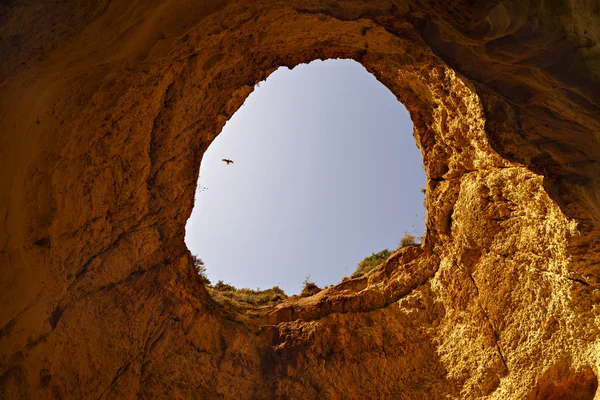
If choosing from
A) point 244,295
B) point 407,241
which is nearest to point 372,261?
point 407,241

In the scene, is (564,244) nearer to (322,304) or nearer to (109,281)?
(322,304)

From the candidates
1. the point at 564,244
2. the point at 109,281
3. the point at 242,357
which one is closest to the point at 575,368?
the point at 564,244

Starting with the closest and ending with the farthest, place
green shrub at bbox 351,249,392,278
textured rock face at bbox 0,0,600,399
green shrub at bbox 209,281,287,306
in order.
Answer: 1. textured rock face at bbox 0,0,600,399
2. green shrub at bbox 209,281,287,306
3. green shrub at bbox 351,249,392,278

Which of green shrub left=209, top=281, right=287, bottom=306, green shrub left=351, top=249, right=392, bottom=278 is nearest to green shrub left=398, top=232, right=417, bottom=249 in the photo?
green shrub left=351, top=249, right=392, bottom=278

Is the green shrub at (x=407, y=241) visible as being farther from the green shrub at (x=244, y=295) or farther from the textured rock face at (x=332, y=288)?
the green shrub at (x=244, y=295)

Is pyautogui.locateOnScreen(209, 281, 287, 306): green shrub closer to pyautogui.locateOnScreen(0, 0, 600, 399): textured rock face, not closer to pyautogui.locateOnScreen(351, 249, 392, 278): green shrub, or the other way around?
pyautogui.locateOnScreen(0, 0, 600, 399): textured rock face

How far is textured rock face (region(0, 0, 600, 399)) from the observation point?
13.7ft

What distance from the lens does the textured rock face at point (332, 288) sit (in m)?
4.19

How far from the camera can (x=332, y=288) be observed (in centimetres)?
834

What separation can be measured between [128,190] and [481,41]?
5.48 m

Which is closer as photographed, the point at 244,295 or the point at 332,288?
the point at 332,288

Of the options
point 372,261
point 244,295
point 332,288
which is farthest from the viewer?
point 372,261

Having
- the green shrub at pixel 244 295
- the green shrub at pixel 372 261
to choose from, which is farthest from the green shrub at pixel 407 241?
the green shrub at pixel 244 295

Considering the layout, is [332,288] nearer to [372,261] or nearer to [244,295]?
[372,261]
